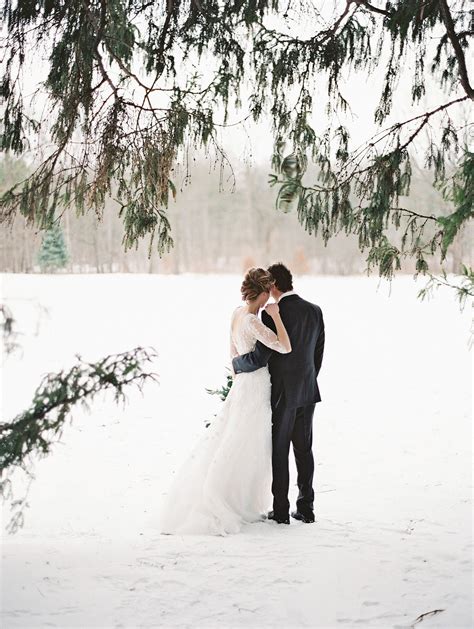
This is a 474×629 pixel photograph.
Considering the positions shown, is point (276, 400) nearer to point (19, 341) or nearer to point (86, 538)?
point (86, 538)

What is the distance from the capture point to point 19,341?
2.08m

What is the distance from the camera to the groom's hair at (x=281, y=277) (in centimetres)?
326

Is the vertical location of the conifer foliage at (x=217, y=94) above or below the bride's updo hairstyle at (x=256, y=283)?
above

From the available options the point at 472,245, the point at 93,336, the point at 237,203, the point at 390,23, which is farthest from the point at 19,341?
the point at 93,336

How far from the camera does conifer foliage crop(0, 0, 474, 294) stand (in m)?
2.90

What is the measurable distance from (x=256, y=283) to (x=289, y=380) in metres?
0.47

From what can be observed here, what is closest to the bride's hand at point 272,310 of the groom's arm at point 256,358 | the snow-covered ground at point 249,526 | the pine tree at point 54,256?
the groom's arm at point 256,358

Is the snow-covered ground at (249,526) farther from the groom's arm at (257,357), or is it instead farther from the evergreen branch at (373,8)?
the evergreen branch at (373,8)

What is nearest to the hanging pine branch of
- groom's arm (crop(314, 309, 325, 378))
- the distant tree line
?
groom's arm (crop(314, 309, 325, 378))

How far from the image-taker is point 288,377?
3.23 metres

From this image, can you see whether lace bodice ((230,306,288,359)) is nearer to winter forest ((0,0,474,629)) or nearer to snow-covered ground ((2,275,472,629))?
winter forest ((0,0,474,629))

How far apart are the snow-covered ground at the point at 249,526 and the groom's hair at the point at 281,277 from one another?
0.44 m

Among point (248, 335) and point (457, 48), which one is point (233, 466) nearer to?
point (248, 335)

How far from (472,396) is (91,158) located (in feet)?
19.0
